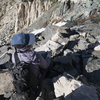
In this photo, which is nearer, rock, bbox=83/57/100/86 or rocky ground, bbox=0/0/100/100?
rocky ground, bbox=0/0/100/100

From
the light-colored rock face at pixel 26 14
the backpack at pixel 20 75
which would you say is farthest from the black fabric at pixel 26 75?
the light-colored rock face at pixel 26 14

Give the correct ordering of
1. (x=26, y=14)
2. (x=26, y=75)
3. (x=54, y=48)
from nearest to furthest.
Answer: (x=26, y=75) → (x=54, y=48) → (x=26, y=14)

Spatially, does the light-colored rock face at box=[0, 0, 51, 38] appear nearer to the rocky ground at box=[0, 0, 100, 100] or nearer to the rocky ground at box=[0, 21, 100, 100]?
the rocky ground at box=[0, 0, 100, 100]

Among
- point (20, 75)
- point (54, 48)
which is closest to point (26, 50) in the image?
point (20, 75)

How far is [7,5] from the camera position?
28219 mm

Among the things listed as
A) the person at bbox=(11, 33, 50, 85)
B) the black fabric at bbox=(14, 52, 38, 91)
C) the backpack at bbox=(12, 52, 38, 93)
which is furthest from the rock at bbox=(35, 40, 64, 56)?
the backpack at bbox=(12, 52, 38, 93)

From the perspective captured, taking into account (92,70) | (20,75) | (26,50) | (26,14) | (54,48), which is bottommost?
(92,70)

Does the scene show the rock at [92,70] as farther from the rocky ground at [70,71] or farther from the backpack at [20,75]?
the backpack at [20,75]

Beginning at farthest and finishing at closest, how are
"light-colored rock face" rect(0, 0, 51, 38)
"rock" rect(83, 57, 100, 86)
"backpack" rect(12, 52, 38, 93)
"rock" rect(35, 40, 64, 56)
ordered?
1. "light-colored rock face" rect(0, 0, 51, 38)
2. "rock" rect(35, 40, 64, 56)
3. "rock" rect(83, 57, 100, 86)
4. "backpack" rect(12, 52, 38, 93)

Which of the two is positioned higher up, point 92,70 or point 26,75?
point 26,75

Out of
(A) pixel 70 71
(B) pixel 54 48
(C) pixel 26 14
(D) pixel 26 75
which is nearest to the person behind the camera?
(D) pixel 26 75

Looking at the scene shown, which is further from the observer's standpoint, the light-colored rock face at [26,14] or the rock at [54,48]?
the light-colored rock face at [26,14]

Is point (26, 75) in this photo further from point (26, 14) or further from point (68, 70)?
point (26, 14)

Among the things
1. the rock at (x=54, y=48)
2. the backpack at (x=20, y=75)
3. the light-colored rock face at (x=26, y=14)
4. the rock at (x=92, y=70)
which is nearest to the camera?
the backpack at (x=20, y=75)
